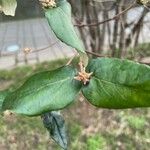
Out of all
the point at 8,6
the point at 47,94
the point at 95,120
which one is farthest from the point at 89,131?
the point at 47,94

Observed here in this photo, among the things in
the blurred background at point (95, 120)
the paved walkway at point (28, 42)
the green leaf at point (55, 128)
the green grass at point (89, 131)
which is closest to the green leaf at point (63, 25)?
the green leaf at point (55, 128)

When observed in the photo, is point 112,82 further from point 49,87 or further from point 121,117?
point 121,117

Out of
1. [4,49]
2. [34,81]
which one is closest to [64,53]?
[4,49]

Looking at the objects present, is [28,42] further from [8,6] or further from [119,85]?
[119,85]

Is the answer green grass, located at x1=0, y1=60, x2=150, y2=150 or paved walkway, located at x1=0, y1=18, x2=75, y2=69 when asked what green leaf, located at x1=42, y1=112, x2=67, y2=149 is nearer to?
green grass, located at x1=0, y1=60, x2=150, y2=150

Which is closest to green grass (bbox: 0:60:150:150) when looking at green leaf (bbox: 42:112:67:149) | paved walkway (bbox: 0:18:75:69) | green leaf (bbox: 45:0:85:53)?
paved walkway (bbox: 0:18:75:69)

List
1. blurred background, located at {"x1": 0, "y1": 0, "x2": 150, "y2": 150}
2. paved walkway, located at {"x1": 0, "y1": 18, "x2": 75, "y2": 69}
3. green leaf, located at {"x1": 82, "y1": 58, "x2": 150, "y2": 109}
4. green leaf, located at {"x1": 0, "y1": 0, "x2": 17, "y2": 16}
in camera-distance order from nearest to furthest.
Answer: green leaf, located at {"x1": 82, "y1": 58, "x2": 150, "y2": 109}, green leaf, located at {"x1": 0, "y1": 0, "x2": 17, "y2": 16}, blurred background, located at {"x1": 0, "y1": 0, "x2": 150, "y2": 150}, paved walkway, located at {"x1": 0, "y1": 18, "x2": 75, "y2": 69}
